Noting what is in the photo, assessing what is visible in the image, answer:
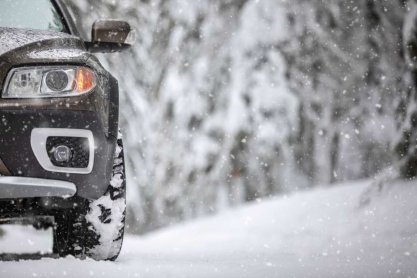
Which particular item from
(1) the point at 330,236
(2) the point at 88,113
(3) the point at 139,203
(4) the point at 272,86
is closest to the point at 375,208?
(1) the point at 330,236

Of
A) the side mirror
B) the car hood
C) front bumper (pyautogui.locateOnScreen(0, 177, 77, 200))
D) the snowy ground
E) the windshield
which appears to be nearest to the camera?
front bumper (pyautogui.locateOnScreen(0, 177, 77, 200))

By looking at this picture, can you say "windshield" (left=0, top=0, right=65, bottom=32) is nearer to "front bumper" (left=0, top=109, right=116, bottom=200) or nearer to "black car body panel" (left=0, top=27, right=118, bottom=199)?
"black car body panel" (left=0, top=27, right=118, bottom=199)

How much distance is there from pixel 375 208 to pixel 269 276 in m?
2.71

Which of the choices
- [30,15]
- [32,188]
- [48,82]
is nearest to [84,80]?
[48,82]

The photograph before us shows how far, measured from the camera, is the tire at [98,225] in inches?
138

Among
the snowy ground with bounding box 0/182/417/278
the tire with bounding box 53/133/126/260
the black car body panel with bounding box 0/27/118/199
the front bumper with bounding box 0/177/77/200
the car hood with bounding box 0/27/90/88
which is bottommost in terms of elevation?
the snowy ground with bounding box 0/182/417/278

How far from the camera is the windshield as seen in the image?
4.14 meters

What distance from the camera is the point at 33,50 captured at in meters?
3.28

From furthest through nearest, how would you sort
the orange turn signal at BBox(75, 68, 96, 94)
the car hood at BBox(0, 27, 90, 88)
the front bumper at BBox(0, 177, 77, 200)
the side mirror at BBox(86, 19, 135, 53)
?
the side mirror at BBox(86, 19, 135, 53) < the orange turn signal at BBox(75, 68, 96, 94) < the car hood at BBox(0, 27, 90, 88) < the front bumper at BBox(0, 177, 77, 200)

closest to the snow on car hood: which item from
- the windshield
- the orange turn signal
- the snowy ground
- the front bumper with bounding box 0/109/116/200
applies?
the orange turn signal

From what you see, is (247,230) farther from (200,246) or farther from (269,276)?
(269,276)

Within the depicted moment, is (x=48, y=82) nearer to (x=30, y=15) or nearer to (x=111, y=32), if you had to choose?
(x=111, y=32)

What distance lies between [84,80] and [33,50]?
285mm

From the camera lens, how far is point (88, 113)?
3.25 meters
